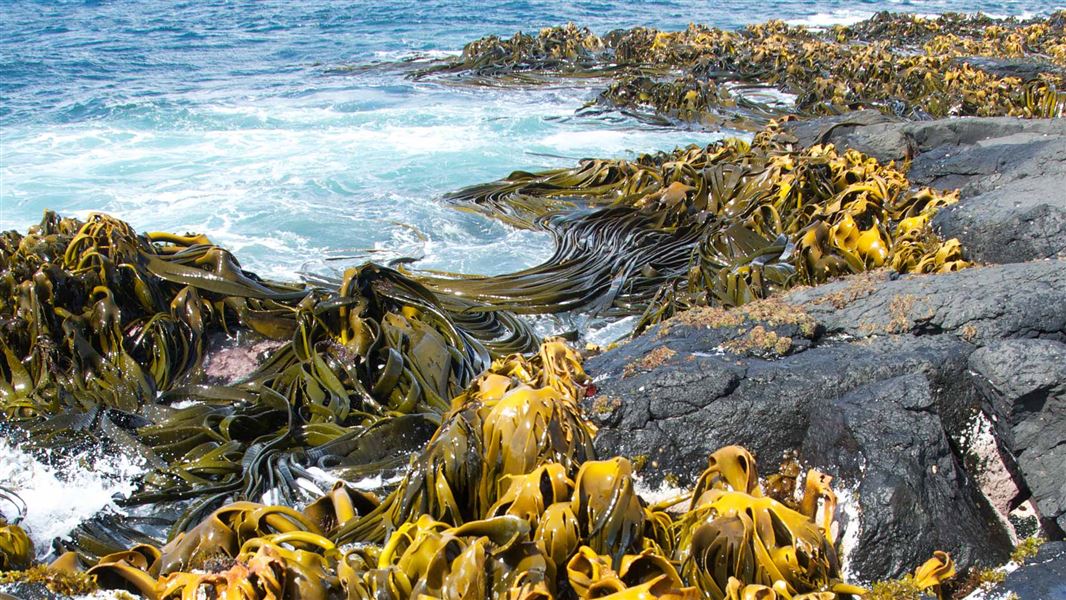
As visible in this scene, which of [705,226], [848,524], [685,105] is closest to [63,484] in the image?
[848,524]

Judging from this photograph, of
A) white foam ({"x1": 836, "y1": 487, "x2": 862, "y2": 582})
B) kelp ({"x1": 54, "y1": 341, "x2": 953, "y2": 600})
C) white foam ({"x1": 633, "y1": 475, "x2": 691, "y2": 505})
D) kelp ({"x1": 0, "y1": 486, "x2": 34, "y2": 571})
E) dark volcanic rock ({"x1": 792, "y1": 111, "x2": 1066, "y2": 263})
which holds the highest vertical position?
dark volcanic rock ({"x1": 792, "y1": 111, "x2": 1066, "y2": 263})

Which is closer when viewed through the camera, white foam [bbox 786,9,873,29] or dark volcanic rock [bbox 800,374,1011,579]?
dark volcanic rock [bbox 800,374,1011,579]

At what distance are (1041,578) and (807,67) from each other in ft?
37.7

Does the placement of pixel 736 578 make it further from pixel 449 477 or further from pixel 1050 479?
pixel 1050 479

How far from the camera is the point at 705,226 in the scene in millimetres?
6305

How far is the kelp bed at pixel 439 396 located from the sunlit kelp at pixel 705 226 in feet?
0.08

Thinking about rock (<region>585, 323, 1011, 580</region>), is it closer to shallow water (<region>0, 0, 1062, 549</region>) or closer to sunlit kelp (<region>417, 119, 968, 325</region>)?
sunlit kelp (<region>417, 119, 968, 325</region>)

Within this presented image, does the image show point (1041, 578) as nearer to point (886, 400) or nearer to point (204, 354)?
point (886, 400)

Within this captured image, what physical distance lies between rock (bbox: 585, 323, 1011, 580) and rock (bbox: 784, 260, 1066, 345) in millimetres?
116

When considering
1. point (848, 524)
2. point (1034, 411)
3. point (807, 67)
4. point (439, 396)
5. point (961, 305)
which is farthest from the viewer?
point (807, 67)

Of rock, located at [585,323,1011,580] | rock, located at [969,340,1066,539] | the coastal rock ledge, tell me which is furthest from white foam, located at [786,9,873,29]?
rock, located at [969,340,1066,539]

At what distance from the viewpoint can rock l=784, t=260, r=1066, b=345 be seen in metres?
3.01

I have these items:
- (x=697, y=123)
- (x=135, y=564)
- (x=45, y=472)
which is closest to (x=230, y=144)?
(x=697, y=123)

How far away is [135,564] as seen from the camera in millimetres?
2332
